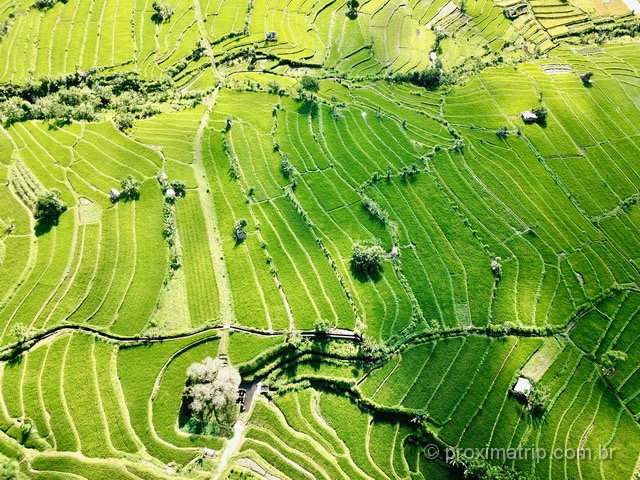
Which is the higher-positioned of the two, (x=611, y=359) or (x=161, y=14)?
(x=161, y=14)

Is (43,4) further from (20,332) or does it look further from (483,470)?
(483,470)

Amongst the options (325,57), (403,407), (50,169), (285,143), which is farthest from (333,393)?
(325,57)

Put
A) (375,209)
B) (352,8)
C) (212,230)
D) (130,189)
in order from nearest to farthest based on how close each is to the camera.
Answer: (212,230) < (130,189) < (375,209) < (352,8)

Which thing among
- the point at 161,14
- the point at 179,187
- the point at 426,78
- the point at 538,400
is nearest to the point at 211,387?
the point at 179,187

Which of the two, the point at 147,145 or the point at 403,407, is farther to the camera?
the point at 147,145

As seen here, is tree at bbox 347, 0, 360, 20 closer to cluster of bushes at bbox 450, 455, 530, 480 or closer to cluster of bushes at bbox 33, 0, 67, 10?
cluster of bushes at bbox 33, 0, 67, 10

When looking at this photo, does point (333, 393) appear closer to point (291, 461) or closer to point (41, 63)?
point (291, 461)
